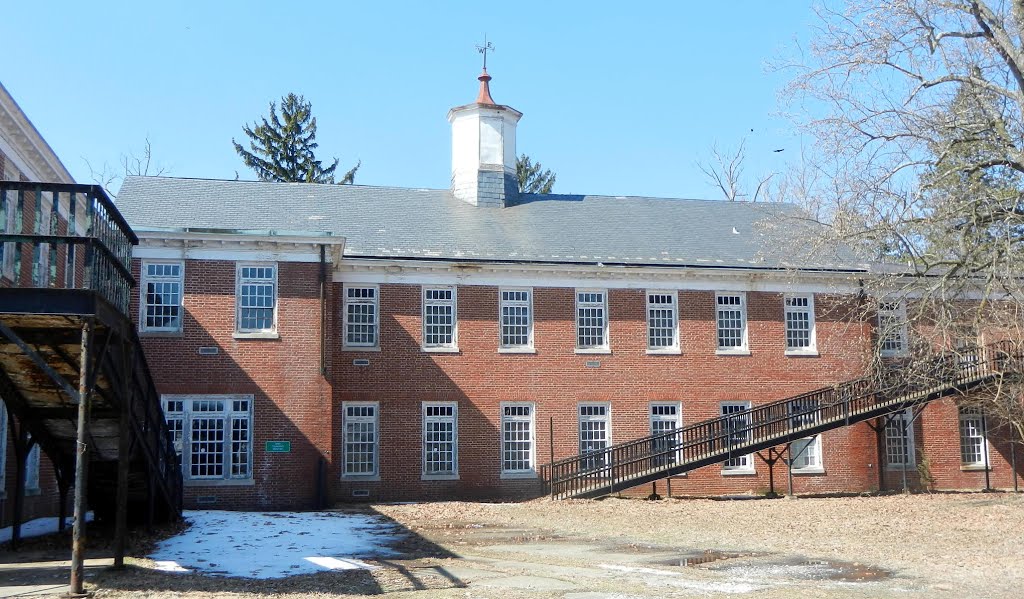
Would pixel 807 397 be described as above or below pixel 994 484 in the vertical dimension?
above

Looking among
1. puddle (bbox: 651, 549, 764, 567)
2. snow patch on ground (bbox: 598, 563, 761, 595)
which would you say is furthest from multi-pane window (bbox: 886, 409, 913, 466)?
snow patch on ground (bbox: 598, 563, 761, 595)

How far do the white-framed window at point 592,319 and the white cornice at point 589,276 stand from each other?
29 centimetres

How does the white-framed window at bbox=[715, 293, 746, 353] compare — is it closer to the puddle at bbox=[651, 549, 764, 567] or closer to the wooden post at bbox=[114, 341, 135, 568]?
the puddle at bbox=[651, 549, 764, 567]

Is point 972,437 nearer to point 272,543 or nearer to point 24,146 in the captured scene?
point 272,543

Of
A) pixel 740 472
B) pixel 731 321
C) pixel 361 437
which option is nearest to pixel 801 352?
pixel 731 321

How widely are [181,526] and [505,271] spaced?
12437 millimetres

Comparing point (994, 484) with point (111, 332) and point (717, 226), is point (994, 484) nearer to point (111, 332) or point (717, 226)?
point (717, 226)

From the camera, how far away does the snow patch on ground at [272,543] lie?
14156 millimetres

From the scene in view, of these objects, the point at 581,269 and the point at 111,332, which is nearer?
the point at 111,332

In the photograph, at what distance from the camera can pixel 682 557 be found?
15.5 m

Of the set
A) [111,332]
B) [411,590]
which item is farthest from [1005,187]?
[111,332]

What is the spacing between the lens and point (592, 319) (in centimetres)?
2973

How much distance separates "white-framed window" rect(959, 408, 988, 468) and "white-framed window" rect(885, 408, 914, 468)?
173cm

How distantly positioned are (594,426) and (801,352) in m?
6.62
